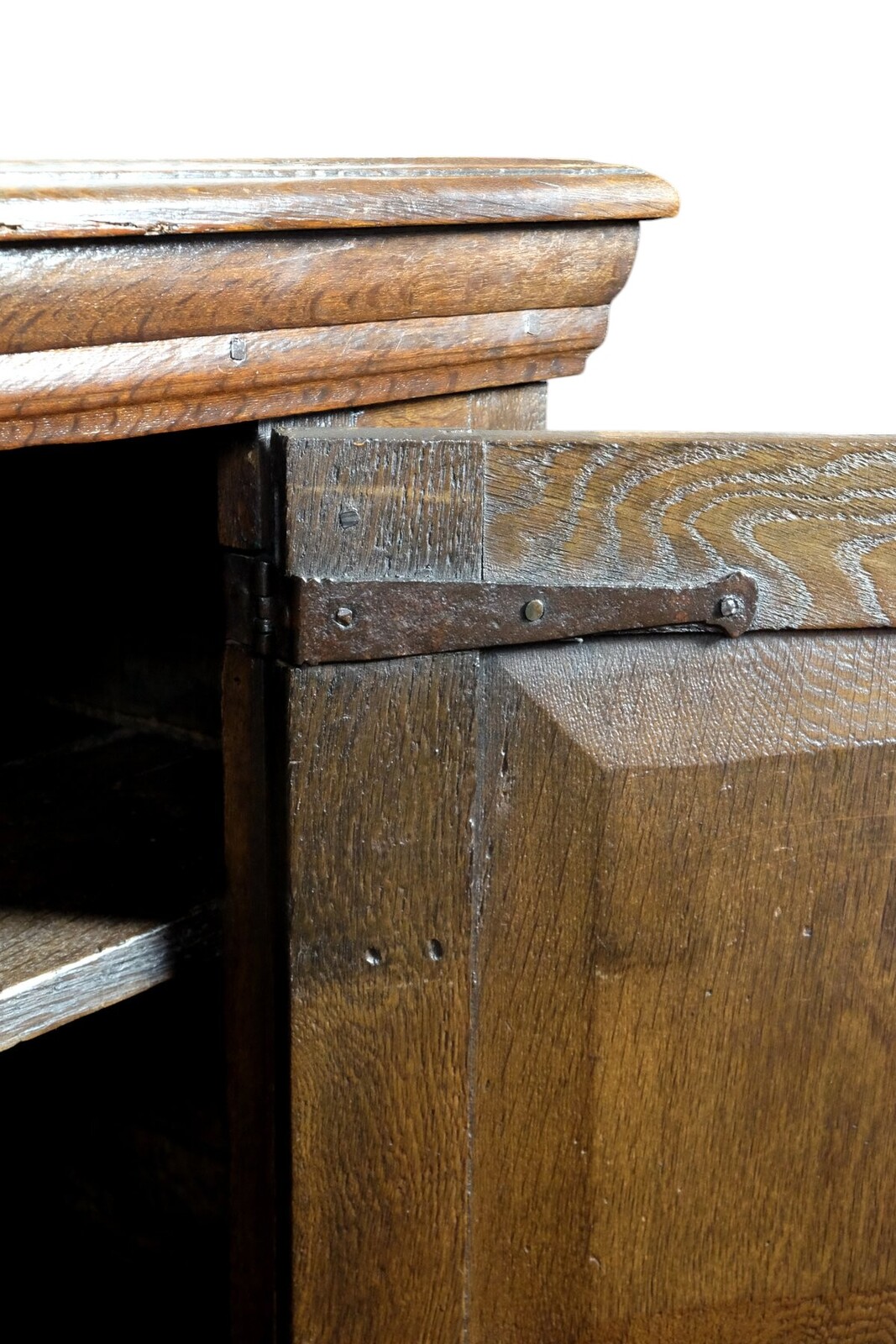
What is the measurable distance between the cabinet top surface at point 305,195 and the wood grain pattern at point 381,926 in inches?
4.3

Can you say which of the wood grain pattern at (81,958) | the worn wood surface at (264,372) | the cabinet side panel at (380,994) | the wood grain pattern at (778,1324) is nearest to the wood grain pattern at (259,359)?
the worn wood surface at (264,372)

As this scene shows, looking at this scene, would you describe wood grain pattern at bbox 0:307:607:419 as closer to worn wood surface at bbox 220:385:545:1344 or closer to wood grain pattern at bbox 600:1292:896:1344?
worn wood surface at bbox 220:385:545:1344

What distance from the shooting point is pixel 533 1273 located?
815 mm

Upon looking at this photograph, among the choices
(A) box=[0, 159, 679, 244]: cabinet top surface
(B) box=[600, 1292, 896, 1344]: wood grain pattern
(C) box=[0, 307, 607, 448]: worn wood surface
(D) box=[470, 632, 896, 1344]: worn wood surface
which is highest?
(A) box=[0, 159, 679, 244]: cabinet top surface

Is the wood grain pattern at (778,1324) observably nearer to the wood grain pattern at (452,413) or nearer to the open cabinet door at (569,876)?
the open cabinet door at (569,876)

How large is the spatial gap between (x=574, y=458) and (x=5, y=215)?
0.28 metres

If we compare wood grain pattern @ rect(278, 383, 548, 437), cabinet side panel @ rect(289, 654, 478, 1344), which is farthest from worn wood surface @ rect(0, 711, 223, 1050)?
wood grain pattern @ rect(278, 383, 548, 437)

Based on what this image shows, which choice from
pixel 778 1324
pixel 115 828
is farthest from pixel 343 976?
pixel 778 1324

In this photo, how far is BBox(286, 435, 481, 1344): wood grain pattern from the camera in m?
0.69

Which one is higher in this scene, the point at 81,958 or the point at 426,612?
the point at 426,612

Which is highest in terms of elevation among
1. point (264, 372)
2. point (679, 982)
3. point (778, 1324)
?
point (264, 372)

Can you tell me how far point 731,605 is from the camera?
2.43 ft

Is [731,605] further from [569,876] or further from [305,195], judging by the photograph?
[305,195]

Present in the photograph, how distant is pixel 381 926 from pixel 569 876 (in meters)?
0.10
